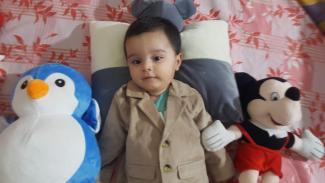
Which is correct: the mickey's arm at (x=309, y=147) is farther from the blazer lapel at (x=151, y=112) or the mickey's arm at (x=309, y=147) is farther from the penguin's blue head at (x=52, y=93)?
the penguin's blue head at (x=52, y=93)

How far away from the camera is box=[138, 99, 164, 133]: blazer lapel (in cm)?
118

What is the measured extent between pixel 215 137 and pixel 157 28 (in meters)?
0.35

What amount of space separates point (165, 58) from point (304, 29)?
0.62 metres

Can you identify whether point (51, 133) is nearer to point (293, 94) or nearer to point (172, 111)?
point (172, 111)

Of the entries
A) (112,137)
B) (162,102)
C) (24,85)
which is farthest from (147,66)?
(24,85)

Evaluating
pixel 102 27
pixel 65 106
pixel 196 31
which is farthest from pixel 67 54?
pixel 196 31

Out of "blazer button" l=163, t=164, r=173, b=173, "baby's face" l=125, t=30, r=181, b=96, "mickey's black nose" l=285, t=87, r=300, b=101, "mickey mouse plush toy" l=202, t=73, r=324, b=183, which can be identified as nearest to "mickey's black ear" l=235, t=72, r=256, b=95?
"mickey mouse plush toy" l=202, t=73, r=324, b=183

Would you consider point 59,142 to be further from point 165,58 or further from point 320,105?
point 320,105

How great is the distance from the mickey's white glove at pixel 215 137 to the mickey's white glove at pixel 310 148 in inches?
10.3

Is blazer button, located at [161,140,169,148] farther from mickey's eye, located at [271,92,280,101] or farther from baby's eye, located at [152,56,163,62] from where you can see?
mickey's eye, located at [271,92,280,101]

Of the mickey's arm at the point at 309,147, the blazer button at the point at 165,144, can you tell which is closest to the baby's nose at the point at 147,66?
the blazer button at the point at 165,144

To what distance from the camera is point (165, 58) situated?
121 cm

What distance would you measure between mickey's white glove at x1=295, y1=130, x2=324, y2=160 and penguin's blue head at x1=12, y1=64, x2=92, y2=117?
67 centimetres

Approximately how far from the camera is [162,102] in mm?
1238
